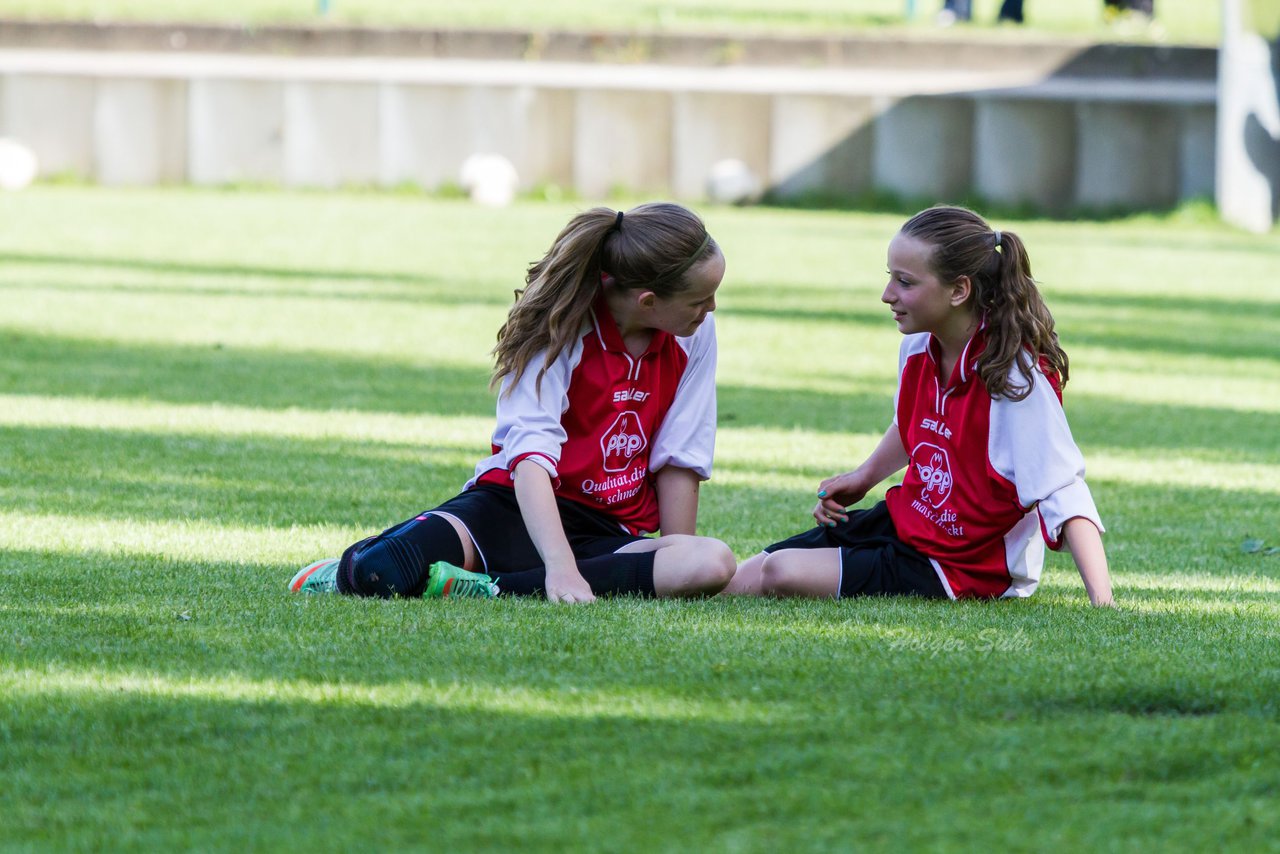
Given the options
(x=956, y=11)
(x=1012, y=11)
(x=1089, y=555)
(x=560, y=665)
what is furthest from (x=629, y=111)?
(x=560, y=665)

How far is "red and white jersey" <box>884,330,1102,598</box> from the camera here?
424 cm

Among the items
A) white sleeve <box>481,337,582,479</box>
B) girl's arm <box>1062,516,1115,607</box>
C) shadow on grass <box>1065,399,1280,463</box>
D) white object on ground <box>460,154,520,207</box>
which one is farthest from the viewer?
white object on ground <box>460,154,520,207</box>

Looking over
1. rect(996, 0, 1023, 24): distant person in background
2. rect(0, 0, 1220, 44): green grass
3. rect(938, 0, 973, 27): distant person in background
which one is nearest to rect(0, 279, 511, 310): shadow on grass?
rect(0, 0, 1220, 44): green grass

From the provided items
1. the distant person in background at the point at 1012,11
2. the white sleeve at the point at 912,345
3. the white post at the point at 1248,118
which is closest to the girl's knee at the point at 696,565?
the white sleeve at the point at 912,345

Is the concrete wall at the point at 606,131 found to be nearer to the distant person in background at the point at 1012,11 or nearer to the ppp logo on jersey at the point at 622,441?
the distant person in background at the point at 1012,11

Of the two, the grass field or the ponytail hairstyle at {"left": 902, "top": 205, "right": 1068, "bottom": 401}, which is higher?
the ponytail hairstyle at {"left": 902, "top": 205, "right": 1068, "bottom": 401}

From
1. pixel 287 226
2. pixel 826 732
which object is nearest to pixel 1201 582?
pixel 826 732

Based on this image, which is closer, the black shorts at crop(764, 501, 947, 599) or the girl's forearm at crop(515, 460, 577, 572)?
the girl's forearm at crop(515, 460, 577, 572)

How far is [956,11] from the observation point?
23812 mm

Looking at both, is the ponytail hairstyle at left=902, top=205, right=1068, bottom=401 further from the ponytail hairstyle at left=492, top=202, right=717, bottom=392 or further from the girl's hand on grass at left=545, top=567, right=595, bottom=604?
the girl's hand on grass at left=545, top=567, right=595, bottom=604

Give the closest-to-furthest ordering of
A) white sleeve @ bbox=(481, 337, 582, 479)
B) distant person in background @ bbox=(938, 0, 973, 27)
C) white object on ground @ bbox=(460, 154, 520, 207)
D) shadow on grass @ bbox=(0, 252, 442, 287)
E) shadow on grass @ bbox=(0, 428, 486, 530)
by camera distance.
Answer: white sleeve @ bbox=(481, 337, 582, 479) → shadow on grass @ bbox=(0, 428, 486, 530) → shadow on grass @ bbox=(0, 252, 442, 287) → white object on ground @ bbox=(460, 154, 520, 207) → distant person in background @ bbox=(938, 0, 973, 27)

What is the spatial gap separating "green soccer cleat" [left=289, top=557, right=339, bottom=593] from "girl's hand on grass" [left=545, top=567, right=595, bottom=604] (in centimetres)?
50

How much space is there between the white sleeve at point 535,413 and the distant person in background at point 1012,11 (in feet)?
66.5

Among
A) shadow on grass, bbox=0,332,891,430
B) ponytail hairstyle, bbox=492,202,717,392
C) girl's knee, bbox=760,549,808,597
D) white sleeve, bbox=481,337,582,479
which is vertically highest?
ponytail hairstyle, bbox=492,202,717,392
